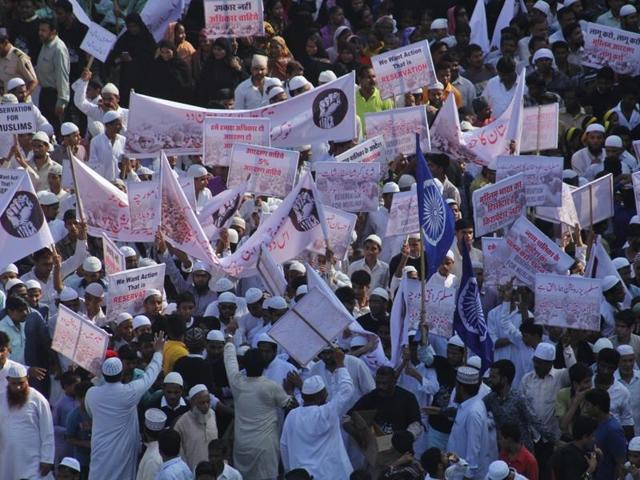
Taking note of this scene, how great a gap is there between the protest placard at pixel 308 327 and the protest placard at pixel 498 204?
2.66 m

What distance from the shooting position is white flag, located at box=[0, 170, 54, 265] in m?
22.1

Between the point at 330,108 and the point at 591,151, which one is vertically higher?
the point at 330,108

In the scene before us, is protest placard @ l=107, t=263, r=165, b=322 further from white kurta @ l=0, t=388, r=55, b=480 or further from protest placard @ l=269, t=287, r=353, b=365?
protest placard @ l=269, t=287, r=353, b=365

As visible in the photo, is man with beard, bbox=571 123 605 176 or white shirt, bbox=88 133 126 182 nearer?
man with beard, bbox=571 123 605 176

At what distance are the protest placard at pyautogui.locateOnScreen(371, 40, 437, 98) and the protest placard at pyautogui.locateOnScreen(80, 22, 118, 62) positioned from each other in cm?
318

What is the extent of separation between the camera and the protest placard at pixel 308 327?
66.4 ft

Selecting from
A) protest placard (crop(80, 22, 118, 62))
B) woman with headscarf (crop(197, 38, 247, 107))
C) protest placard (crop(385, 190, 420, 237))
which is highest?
protest placard (crop(80, 22, 118, 62))

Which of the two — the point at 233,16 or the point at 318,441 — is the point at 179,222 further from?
the point at 233,16

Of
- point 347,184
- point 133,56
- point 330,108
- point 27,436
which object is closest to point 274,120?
point 330,108

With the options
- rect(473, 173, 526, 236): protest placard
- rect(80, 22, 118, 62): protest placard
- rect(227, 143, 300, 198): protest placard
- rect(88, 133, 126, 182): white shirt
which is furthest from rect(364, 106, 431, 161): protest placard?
rect(80, 22, 118, 62): protest placard

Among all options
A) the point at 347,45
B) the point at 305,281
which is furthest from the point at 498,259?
the point at 347,45

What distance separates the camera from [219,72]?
2858 centimetres

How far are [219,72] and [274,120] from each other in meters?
3.48

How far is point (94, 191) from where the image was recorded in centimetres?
2328
